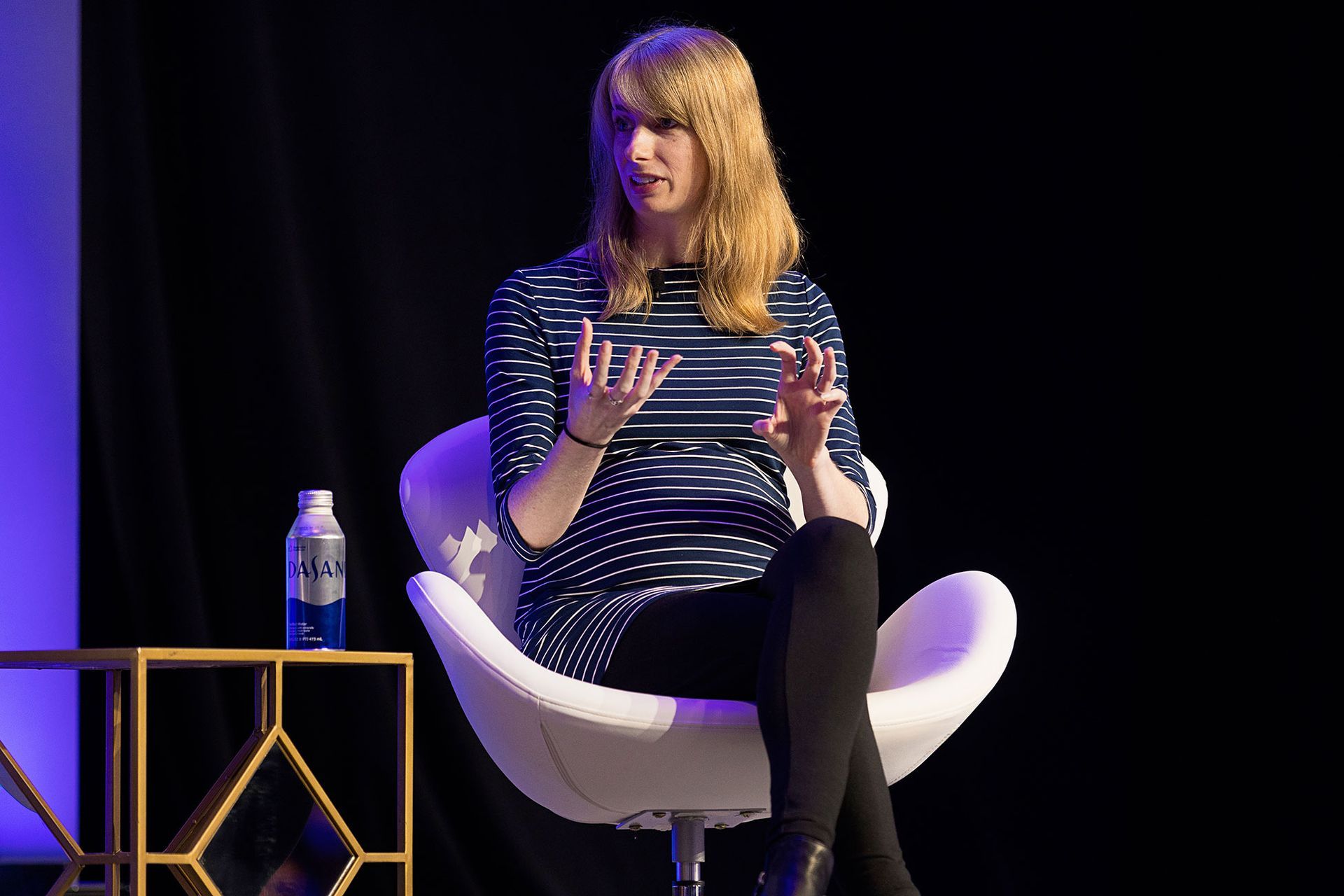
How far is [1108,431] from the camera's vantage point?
2.47 meters

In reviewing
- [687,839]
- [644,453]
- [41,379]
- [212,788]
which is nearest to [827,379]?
[644,453]

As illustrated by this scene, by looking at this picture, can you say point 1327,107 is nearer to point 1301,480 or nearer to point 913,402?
point 1301,480

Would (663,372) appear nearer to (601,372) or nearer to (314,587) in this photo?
(601,372)

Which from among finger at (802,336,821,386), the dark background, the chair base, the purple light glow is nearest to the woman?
finger at (802,336,821,386)

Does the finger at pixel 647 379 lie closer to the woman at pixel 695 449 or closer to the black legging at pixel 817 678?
the woman at pixel 695 449

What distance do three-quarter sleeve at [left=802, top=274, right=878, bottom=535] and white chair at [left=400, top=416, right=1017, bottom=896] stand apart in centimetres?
16

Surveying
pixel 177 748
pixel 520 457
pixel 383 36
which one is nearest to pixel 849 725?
pixel 520 457

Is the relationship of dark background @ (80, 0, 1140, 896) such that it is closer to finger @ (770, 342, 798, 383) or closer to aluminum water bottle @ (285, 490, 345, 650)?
aluminum water bottle @ (285, 490, 345, 650)

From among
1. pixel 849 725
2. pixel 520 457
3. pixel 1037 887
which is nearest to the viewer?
pixel 849 725

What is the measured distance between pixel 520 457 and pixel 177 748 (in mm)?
1104

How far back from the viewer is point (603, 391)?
62.4 inches

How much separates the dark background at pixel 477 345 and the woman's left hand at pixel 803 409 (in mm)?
958

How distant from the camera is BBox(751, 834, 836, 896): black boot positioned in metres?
1.20

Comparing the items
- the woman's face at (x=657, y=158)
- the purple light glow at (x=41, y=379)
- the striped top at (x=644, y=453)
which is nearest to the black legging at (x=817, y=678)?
the striped top at (x=644, y=453)
